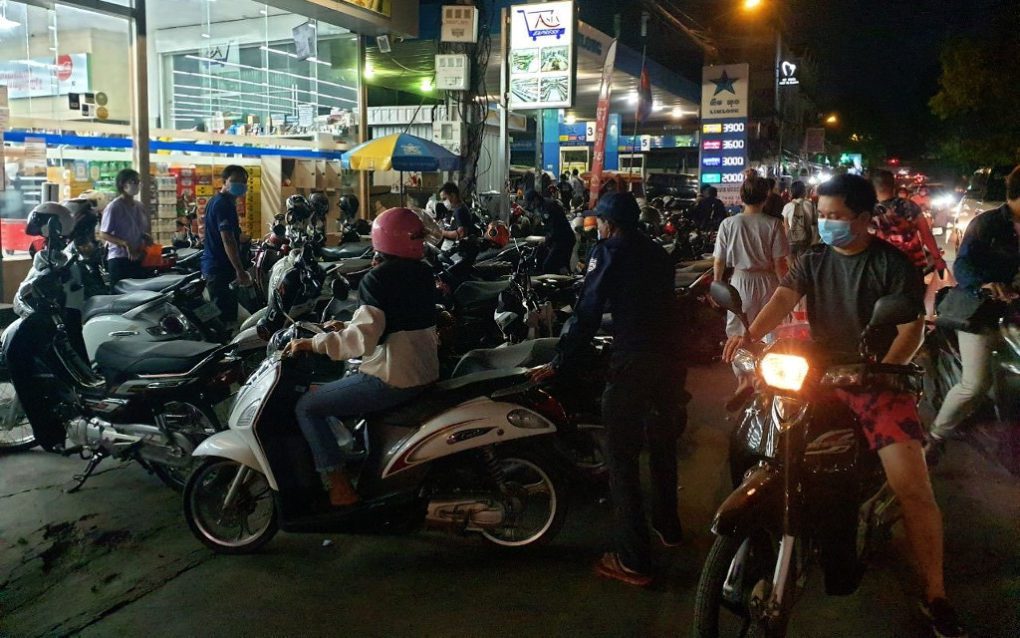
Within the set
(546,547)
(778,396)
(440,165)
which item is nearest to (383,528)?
(546,547)

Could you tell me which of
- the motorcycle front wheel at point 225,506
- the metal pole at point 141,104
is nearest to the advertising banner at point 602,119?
the metal pole at point 141,104

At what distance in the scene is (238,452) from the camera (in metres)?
4.48

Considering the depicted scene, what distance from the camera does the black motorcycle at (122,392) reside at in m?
5.25

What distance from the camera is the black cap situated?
4.32 m

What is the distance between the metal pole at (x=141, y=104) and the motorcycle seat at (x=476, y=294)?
5635 millimetres

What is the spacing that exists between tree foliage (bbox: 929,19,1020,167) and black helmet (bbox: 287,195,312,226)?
2667 centimetres

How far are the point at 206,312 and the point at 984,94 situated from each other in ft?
97.7

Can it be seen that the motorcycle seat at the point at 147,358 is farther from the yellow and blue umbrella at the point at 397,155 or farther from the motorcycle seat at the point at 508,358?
the yellow and blue umbrella at the point at 397,155

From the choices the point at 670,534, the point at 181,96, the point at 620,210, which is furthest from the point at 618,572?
the point at 181,96

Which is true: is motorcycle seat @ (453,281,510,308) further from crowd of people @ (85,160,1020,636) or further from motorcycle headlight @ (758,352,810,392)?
motorcycle headlight @ (758,352,810,392)

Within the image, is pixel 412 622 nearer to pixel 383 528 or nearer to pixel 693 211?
pixel 383 528

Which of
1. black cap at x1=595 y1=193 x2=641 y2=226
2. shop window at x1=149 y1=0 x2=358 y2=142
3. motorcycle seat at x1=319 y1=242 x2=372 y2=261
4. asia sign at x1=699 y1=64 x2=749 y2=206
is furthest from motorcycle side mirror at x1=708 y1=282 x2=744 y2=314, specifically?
asia sign at x1=699 y1=64 x2=749 y2=206

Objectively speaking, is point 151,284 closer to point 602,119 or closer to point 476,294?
point 476,294

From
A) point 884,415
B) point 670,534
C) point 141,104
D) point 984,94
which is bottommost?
point 670,534
